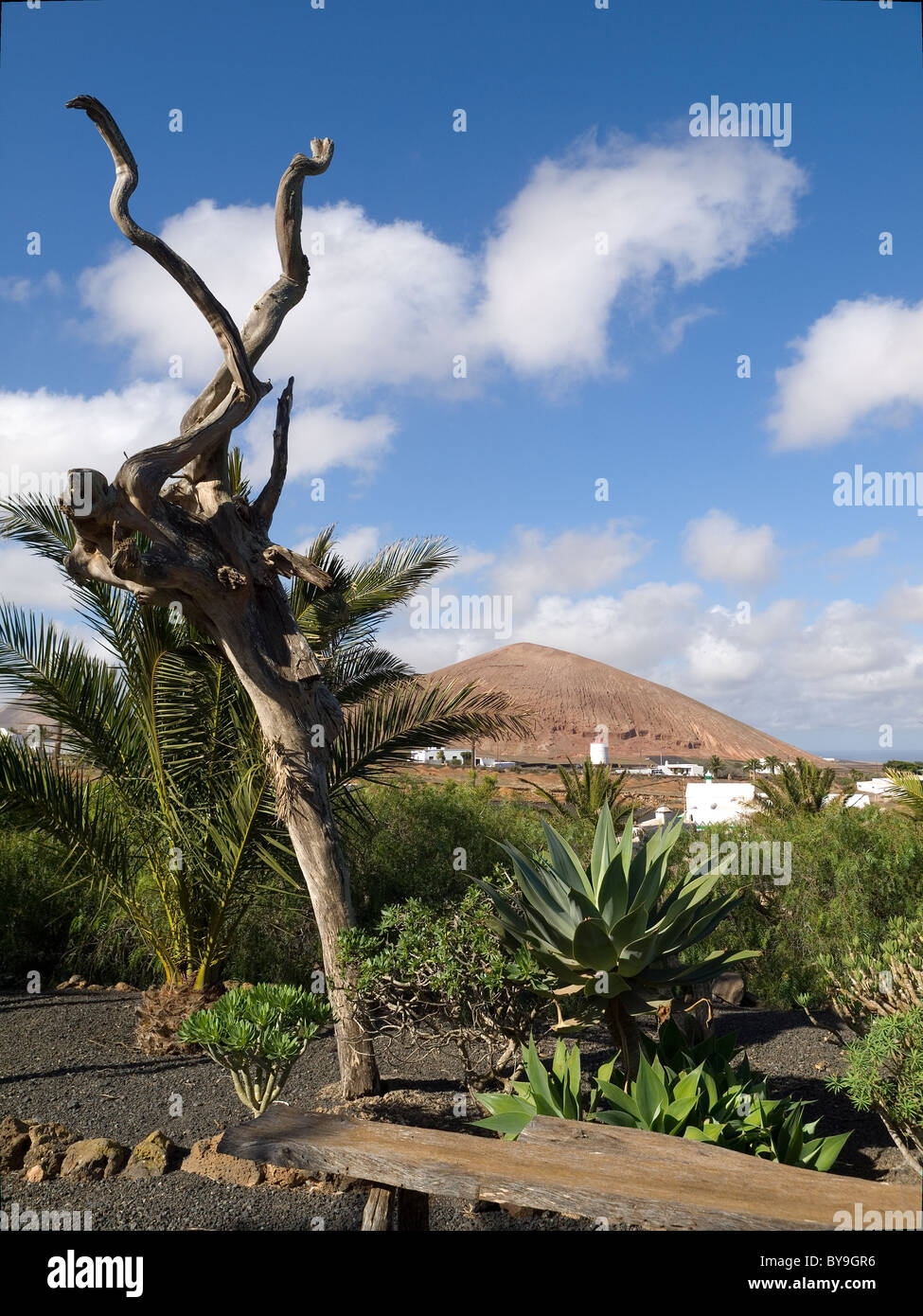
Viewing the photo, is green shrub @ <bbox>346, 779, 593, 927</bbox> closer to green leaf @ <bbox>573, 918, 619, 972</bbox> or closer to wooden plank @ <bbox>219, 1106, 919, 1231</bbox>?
green leaf @ <bbox>573, 918, 619, 972</bbox>

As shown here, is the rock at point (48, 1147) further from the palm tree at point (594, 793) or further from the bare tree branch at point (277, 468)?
the palm tree at point (594, 793)

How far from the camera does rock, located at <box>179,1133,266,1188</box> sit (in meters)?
3.96

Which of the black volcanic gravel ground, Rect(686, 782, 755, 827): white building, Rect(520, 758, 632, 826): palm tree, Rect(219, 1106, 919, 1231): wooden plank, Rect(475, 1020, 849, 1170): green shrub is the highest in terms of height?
Rect(520, 758, 632, 826): palm tree

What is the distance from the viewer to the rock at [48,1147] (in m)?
4.08

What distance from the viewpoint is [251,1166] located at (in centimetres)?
400

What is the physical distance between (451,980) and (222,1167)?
Answer: 1382 millimetres

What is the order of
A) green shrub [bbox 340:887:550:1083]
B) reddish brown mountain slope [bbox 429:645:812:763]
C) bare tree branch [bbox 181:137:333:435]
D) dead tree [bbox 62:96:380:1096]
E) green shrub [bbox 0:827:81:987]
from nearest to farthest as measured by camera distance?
green shrub [bbox 340:887:550:1083], dead tree [bbox 62:96:380:1096], bare tree branch [bbox 181:137:333:435], green shrub [bbox 0:827:81:987], reddish brown mountain slope [bbox 429:645:812:763]

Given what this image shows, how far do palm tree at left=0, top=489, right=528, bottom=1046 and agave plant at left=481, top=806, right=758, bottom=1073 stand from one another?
2352 millimetres

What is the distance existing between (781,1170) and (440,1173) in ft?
3.57

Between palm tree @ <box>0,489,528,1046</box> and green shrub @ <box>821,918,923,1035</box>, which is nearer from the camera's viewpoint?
green shrub @ <box>821,918,923,1035</box>

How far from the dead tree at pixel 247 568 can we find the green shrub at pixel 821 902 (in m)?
4.74

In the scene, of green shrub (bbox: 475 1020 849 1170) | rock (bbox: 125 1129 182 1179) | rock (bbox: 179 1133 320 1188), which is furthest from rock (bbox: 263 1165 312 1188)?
green shrub (bbox: 475 1020 849 1170)

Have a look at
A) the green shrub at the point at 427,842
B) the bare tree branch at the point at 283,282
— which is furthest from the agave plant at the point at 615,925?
the green shrub at the point at 427,842
